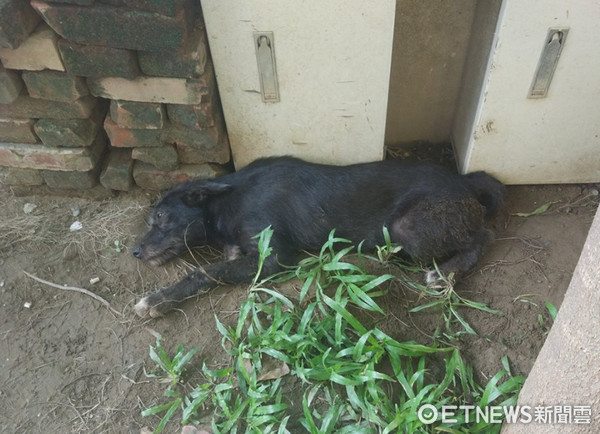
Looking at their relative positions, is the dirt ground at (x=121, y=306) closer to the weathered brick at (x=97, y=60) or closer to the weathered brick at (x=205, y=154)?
the weathered brick at (x=205, y=154)

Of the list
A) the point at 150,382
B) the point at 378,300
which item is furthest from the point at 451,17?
the point at 150,382

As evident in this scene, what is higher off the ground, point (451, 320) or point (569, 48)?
point (569, 48)

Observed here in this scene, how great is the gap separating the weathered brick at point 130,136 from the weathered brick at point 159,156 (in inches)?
2.7

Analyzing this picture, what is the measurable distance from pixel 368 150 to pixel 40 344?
103 inches

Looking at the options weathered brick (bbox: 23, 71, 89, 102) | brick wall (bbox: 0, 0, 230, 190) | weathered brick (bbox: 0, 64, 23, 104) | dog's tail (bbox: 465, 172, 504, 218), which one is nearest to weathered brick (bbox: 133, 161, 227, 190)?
brick wall (bbox: 0, 0, 230, 190)

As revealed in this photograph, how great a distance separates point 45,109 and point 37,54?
0.46m

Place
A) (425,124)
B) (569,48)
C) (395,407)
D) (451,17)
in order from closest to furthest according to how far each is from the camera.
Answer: (395,407), (569,48), (451,17), (425,124)

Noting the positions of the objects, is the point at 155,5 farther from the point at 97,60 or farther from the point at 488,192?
the point at 488,192

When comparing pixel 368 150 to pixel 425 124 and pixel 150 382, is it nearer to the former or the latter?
pixel 425 124

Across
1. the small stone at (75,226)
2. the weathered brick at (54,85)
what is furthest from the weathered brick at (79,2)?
the small stone at (75,226)

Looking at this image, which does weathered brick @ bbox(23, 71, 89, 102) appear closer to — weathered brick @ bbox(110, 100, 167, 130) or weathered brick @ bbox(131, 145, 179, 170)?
weathered brick @ bbox(110, 100, 167, 130)

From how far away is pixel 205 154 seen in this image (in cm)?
385

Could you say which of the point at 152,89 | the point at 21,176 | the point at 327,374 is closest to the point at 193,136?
the point at 152,89

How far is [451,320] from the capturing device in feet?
10.5
